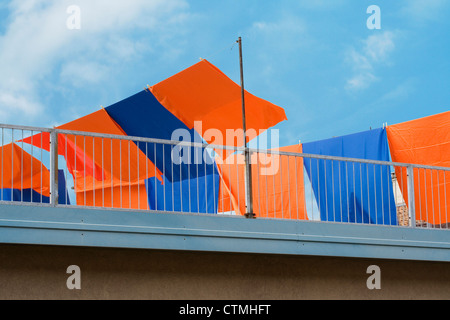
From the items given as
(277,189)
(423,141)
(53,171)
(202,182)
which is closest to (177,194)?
(202,182)

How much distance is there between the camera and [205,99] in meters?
11.6

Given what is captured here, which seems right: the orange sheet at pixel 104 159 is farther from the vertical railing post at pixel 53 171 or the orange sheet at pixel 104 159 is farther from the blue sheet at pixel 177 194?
the vertical railing post at pixel 53 171

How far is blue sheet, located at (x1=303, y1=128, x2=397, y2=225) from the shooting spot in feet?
35.3

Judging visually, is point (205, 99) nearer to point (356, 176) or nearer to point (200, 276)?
point (356, 176)

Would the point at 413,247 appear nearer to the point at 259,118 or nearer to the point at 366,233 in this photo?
the point at 366,233

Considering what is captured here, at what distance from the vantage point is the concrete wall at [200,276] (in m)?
6.80

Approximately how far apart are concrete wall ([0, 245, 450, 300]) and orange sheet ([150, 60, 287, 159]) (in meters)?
3.68

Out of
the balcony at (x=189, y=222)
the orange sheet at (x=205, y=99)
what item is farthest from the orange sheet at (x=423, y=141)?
the orange sheet at (x=205, y=99)

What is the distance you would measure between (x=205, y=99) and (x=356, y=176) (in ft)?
9.53

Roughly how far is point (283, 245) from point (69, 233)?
2520mm

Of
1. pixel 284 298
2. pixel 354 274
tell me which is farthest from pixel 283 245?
pixel 354 274

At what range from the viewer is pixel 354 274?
849 centimetres
